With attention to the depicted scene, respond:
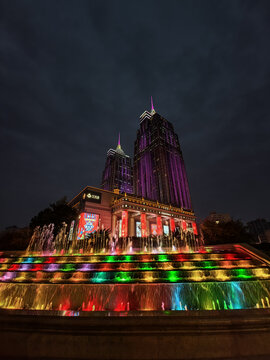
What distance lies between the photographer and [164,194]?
249 ft

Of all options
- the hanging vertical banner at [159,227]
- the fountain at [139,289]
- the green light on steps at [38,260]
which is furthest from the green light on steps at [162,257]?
the hanging vertical banner at [159,227]

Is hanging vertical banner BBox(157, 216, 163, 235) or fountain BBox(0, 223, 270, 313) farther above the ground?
hanging vertical banner BBox(157, 216, 163, 235)

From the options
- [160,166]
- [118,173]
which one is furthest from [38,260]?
[118,173]

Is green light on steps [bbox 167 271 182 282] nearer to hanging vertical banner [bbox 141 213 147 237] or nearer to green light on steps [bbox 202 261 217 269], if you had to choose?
green light on steps [bbox 202 261 217 269]

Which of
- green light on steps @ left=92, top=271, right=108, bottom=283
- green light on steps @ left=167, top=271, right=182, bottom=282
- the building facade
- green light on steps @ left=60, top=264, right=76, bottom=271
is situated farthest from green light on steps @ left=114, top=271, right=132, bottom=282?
the building facade

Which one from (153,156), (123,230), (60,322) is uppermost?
(153,156)

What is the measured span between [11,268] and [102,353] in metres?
9.61

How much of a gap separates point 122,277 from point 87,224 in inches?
1279

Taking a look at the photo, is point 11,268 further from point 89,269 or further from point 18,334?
point 18,334

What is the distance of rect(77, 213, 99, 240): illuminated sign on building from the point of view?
36.7 meters

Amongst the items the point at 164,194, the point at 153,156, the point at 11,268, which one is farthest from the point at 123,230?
the point at 153,156

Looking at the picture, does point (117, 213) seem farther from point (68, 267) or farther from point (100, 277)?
point (100, 277)

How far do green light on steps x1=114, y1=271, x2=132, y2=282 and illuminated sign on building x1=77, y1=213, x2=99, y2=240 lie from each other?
31053 millimetres

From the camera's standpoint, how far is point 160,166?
84062 mm
